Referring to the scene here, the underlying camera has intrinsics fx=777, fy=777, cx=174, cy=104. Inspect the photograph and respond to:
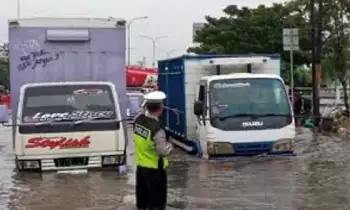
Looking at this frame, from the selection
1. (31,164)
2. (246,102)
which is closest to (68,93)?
(31,164)

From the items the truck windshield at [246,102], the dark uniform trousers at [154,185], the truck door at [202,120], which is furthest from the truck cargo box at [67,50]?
the dark uniform trousers at [154,185]

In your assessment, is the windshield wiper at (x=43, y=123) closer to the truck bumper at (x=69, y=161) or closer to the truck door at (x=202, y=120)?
the truck bumper at (x=69, y=161)

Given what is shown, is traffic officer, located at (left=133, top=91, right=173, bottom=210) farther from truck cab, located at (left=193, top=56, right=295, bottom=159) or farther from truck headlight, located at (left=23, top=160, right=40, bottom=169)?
truck cab, located at (left=193, top=56, right=295, bottom=159)

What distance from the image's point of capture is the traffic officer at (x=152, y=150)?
8844mm

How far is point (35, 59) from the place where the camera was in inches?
631

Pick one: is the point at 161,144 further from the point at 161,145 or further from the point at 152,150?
the point at 152,150

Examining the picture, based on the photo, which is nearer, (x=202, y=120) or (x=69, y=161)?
(x=69, y=161)

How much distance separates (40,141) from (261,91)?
603 centimetres

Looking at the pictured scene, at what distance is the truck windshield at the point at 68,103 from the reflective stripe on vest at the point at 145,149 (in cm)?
528

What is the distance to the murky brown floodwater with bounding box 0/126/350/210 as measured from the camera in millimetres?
11352

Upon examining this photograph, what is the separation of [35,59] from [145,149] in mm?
7572

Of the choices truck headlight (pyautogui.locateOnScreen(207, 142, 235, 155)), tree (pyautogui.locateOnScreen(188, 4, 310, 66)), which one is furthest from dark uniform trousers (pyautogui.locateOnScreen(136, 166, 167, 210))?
tree (pyautogui.locateOnScreen(188, 4, 310, 66))

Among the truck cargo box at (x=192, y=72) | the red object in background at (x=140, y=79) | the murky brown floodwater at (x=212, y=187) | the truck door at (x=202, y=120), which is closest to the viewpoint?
the murky brown floodwater at (x=212, y=187)

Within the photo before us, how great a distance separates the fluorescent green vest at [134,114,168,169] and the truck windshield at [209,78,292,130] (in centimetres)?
834
